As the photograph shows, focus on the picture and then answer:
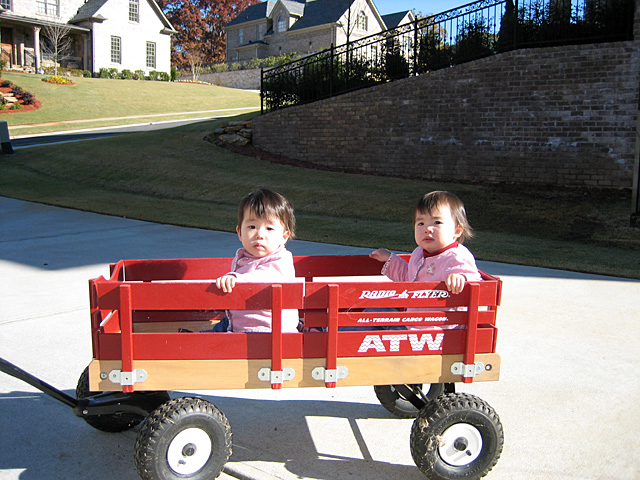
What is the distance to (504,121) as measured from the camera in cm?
1252

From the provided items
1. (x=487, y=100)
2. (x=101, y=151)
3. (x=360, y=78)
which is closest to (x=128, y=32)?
(x=101, y=151)

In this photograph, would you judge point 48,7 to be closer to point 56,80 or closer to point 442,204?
point 56,80

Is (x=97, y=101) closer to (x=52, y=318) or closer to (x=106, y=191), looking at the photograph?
(x=106, y=191)

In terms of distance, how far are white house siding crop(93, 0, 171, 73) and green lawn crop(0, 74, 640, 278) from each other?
29.3 m

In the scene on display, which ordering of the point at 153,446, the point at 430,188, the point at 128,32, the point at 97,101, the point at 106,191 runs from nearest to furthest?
the point at 153,446 → the point at 430,188 → the point at 106,191 → the point at 97,101 → the point at 128,32

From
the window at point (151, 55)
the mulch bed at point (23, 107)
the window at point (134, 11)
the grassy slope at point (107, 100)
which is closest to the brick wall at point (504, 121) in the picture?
the grassy slope at point (107, 100)

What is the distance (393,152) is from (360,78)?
2577mm

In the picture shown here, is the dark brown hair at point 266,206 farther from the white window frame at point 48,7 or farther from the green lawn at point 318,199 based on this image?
the white window frame at point 48,7

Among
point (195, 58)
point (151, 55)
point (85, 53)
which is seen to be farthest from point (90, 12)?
point (195, 58)

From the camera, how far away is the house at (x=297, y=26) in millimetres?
48750

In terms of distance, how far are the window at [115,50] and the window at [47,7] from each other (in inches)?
175

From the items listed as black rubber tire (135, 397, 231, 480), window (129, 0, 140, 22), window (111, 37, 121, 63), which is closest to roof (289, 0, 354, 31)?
window (129, 0, 140, 22)

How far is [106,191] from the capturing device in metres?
13.5

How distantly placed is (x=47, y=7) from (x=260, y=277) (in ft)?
160
